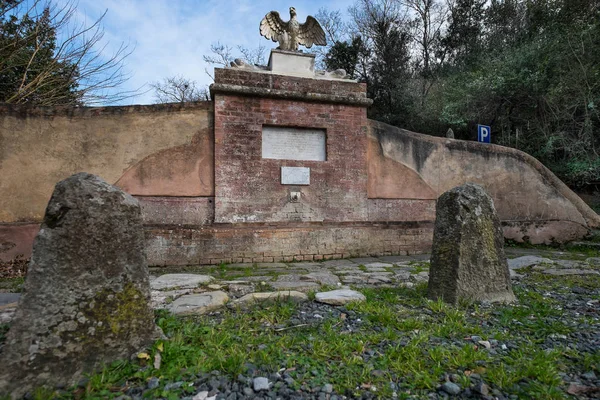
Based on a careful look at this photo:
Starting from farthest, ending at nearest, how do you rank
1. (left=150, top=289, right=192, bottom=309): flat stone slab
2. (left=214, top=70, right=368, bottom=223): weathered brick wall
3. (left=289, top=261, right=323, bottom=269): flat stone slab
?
1. (left=214, top=70, right=368, bottom=223): weathered brick wall
2. (left=289, top=261, right=323, bottom=269): flat stone slab
3. (left=150, top=289, right=192, bottom=309): flat stone slab

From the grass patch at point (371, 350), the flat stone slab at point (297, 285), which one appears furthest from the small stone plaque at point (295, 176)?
the grass patch at point (371, 350)

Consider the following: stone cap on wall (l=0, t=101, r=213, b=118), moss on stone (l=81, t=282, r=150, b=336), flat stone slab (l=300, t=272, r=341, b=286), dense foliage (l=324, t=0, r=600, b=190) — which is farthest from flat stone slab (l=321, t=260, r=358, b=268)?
dense foliage (l=324, t=0, r=600, b=190)

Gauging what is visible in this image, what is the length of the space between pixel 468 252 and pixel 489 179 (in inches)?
250

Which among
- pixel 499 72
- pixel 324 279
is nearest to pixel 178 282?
pixel 324 279

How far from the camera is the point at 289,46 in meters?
7.61

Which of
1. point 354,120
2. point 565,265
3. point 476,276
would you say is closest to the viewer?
point 476,276

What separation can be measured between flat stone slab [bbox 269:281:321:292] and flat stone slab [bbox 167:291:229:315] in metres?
0.70

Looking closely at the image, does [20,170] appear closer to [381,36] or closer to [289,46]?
[289,46]

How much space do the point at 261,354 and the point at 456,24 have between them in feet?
70.3

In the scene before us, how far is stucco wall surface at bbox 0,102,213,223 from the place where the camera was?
5.58m

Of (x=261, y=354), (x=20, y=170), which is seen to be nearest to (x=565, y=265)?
(x=261, y=354)

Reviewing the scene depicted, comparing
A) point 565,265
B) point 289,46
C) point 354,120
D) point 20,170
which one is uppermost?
point 289,46

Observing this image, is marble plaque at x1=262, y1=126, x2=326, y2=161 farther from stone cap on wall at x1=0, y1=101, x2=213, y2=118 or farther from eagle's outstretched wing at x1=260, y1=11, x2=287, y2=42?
eagle's outstretched wing at x1=260, y1=11, x2=287, y2=42

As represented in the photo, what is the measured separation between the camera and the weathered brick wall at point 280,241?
5.67 metres
